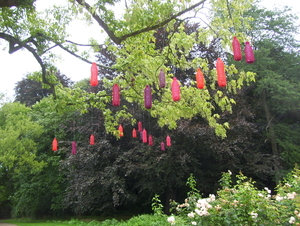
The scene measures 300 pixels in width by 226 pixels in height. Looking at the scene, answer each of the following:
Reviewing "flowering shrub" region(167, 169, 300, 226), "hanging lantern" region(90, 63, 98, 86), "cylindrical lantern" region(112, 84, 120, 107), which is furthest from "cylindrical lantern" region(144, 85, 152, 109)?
"flowering shrub" region(167, 169, 300, 226)

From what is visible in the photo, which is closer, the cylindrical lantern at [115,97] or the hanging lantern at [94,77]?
the hanging lantern at [94,77]

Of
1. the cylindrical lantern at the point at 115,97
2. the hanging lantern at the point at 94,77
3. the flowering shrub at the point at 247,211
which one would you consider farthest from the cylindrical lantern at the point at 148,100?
the flowering shrub at the point at 247,211

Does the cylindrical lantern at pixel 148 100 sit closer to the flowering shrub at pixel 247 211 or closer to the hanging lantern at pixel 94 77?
the hanging lantern at pixel 94 77

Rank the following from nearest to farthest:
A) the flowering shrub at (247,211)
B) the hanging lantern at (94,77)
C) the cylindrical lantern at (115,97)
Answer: the flowering shrub at (247,211), the hanging lantern at (94,77), the cylindrical lantern at (115,97)

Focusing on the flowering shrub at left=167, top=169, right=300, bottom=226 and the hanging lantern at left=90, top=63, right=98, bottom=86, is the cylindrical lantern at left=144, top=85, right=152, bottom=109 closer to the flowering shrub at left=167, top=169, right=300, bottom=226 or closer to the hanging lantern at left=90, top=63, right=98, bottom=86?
the hanging lantern at left=90, top=63, right=98, bottom=86

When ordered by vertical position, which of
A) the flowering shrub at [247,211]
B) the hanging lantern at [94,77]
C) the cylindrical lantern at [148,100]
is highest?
the hanging lantern at [94,77]

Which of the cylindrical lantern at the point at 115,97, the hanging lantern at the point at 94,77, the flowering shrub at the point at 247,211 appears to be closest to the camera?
the flowering shrub at the point at 247,211

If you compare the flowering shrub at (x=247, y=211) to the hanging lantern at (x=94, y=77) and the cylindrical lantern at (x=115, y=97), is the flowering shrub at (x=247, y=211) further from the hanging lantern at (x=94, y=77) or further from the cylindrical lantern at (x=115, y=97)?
the hanging lantern at (x=94, y=77)

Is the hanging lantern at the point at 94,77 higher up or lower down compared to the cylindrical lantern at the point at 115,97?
higher up

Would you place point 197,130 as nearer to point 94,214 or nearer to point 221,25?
point 221,25

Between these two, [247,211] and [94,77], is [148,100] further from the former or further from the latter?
A: [247,211]

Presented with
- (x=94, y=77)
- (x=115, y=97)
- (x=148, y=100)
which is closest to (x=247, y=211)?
(x=148, y=100)

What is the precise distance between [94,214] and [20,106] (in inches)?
360

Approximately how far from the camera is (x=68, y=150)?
14781 millimetres
